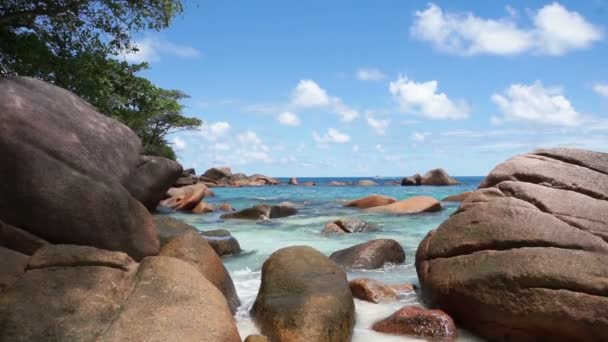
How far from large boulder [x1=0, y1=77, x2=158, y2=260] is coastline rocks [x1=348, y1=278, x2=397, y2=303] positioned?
279cm

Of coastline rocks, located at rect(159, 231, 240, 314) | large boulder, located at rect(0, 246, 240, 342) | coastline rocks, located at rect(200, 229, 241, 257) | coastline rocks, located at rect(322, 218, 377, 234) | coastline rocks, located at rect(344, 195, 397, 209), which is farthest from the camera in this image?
coastline rocks, located at rect(344, 195, 397, 209)

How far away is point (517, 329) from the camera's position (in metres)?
5.49

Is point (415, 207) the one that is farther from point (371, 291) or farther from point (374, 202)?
point (371, 291)

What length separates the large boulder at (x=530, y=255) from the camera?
5.32 m

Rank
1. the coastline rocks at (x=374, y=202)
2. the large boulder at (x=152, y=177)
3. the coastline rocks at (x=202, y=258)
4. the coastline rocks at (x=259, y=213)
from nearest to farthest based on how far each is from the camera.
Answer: the coastline rocks at (x=202, y=258) < the large boulder at (x=152, y=177) < the coastline rocks at (x=259, y=213) < the coastline rocks at (x=374, y=202)

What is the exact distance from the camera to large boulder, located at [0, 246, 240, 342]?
12.7 ft

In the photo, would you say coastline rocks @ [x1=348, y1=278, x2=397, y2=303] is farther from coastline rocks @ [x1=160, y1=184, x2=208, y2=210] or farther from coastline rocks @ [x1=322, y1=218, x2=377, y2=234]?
coastline rocks @ [x1=160, y1=184, x2=208, y2=210]

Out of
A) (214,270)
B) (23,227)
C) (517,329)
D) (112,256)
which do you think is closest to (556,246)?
(517,329)

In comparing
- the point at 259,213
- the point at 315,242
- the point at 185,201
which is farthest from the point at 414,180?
the point at 315,242

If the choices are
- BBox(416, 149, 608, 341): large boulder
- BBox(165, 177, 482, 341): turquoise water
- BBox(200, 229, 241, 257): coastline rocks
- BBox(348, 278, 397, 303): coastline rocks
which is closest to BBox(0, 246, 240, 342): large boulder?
BBox(165, 177, 482, 341): turquoise water

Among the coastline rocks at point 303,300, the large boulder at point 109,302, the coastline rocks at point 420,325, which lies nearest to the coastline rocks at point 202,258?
the coastline rocks at point 303,300

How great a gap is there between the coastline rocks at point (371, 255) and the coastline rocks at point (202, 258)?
3235mm

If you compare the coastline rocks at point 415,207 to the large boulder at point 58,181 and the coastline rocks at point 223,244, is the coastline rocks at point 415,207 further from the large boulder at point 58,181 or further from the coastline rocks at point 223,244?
the large boulder at point 58,181

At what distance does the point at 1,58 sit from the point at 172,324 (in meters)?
10.3
